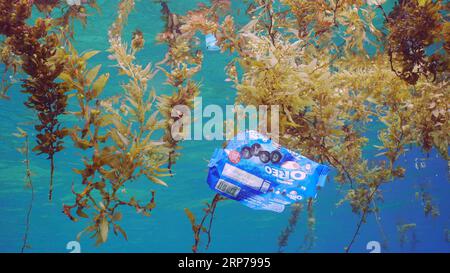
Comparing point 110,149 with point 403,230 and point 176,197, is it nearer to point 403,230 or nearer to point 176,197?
point 403,230

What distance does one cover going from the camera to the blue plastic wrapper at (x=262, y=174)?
3045 mm

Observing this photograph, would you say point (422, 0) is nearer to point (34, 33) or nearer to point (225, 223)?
point (34, 33)

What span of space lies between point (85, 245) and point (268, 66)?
255ft

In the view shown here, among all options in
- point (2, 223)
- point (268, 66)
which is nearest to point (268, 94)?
point (268, 66)

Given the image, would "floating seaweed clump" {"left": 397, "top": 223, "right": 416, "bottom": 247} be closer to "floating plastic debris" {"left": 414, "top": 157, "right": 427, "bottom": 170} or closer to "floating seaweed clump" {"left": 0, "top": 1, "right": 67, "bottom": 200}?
"floating plastic debris" {"left": 414, "top": 157, "right": 427, "bottom": 170}

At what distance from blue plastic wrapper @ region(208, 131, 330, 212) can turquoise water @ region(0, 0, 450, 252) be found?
1166 mm

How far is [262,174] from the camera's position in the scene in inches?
121

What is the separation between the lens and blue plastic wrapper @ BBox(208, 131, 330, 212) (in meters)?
3.04

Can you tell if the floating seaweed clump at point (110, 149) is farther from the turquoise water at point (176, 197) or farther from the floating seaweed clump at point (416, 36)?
the floating seaweed clump at point (416, 36)

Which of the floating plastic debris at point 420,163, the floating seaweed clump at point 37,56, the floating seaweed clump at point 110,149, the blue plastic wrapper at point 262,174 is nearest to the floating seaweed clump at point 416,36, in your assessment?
the floating plastic debris at point 420,163

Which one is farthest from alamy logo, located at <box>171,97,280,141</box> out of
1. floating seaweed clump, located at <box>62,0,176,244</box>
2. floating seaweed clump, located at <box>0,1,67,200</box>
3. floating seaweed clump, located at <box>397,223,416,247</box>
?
floating seaweed clump, located at <box>397,223,416,247</box>

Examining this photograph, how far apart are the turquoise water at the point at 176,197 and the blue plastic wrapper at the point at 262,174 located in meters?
1.17

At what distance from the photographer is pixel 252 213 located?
157 feet

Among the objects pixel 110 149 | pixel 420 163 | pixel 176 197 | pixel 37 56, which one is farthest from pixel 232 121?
pixel 176 197
